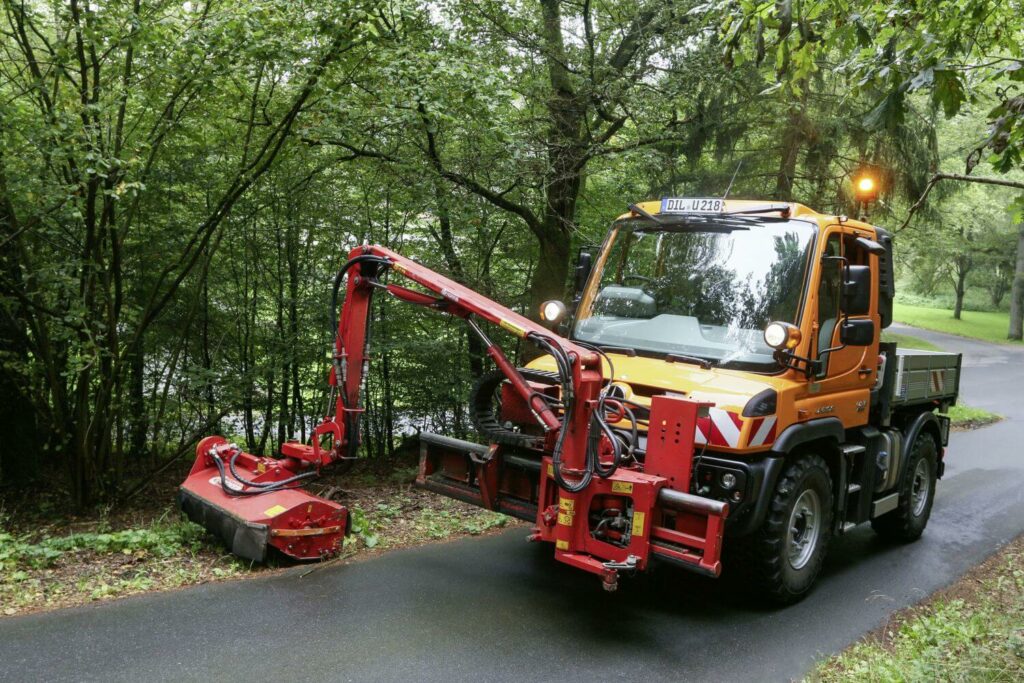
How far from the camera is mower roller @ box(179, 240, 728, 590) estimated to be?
15.1ft

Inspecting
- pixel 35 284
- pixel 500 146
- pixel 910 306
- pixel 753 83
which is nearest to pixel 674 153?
pixel 753 83

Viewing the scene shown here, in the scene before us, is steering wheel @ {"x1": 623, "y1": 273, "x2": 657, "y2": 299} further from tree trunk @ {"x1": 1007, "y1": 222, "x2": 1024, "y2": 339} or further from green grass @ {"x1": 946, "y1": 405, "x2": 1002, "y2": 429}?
tree trunk @ {"x1": 1007, "y1": 222, "x2": 1024, "y2": 339}

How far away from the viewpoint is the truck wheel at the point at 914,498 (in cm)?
699

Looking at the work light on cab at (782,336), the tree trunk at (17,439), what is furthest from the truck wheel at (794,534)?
the tree trunk at (17,439)

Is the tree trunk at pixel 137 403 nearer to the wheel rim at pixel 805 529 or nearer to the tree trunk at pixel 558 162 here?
the tree trunk at pixel 558 162

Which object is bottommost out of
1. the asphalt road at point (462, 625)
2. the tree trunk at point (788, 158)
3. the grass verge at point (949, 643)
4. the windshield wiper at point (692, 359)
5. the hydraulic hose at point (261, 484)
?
the asphalt road at point (462, 625)

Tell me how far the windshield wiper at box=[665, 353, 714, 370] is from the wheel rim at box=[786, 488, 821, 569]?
1.09m

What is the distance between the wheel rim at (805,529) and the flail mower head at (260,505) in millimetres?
3218

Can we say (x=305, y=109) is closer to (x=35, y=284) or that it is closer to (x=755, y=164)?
(x=35, y=284)

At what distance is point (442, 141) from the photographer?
913cm

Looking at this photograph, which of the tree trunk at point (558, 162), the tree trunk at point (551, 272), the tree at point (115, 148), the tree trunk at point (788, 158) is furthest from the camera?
the tree trunk at point (788, 158)

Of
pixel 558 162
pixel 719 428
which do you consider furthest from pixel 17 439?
pixel 719 428

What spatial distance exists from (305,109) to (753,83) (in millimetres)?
6051

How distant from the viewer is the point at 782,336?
4992mm
